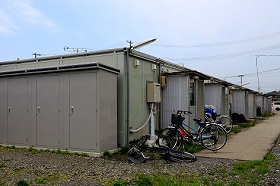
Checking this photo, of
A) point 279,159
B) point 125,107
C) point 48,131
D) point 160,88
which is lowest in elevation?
point 279,159

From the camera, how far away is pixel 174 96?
10.1 m

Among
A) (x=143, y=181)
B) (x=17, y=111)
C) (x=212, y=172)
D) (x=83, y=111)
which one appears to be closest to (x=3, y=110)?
(x=17, y=111)

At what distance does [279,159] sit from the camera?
683 centimetres

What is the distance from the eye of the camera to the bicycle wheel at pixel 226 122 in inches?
507

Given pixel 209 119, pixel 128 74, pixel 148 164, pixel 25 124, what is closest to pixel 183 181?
pixel 148 164

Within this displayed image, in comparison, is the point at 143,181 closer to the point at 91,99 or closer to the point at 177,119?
the point at 91,99

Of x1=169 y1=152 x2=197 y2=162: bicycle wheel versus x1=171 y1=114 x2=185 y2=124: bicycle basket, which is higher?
x1=171 y1=114 x2=185 y2=124: bicycle basket

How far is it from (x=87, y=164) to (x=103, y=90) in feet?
6.51

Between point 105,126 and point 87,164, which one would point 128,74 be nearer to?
point 105,126

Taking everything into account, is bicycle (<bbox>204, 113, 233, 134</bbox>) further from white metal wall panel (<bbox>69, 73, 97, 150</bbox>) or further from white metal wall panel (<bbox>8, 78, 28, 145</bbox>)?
white metal wall panel (<bbox>8, 78, 28, 145</bbox>)

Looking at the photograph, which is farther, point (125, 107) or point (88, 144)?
point (125, 107)

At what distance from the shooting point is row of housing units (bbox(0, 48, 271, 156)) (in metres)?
7.30

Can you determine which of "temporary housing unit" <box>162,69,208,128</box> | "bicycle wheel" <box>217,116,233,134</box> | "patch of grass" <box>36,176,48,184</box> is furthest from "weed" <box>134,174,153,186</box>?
"bicycle wheel" <box>217,116,233,134</box>

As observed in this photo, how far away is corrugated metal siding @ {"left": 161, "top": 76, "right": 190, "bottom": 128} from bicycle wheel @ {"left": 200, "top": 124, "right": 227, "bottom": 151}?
5.28ft
